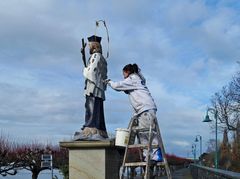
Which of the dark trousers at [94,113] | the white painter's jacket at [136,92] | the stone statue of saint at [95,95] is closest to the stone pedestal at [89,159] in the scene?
the stone statue of saint at [95,95]

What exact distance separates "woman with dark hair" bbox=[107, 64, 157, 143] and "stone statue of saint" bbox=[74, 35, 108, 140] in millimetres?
1728

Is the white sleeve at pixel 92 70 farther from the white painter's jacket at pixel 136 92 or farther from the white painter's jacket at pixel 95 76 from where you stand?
the white painter's jacket at pixel 136 92

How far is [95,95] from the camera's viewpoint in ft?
35.6

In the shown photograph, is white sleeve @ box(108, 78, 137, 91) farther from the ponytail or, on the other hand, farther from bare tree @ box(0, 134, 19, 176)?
bare tree @ box(0, 134, 19, 176)

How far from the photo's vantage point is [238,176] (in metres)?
8.18

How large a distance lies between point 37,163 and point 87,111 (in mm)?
20500

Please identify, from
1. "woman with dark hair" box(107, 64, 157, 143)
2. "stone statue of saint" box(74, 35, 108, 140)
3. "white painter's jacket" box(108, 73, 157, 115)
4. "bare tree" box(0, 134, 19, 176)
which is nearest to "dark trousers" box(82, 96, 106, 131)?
"stone statue of saint" box(74, 35, 108, 140)

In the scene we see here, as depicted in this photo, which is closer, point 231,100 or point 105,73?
point 105,73

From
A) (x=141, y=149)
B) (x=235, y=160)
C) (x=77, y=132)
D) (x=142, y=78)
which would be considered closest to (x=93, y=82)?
(x=77, y=132)

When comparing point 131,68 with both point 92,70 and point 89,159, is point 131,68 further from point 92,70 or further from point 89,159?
point 89,159

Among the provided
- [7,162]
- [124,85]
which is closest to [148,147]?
[124,85]

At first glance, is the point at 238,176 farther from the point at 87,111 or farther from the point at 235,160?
the point at 235,160

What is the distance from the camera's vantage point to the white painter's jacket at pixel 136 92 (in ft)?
28.8

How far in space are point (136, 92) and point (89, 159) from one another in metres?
2.30
